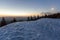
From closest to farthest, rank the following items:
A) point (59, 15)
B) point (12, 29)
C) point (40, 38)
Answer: point (40, 38) → point (12, 29) → point (59, 15)

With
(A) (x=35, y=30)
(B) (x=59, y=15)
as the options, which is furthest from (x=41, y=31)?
(B) (x=59, y=15)

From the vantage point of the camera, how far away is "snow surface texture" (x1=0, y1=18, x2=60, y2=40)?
464 centimetres

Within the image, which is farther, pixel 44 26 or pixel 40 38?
pixel 44 26

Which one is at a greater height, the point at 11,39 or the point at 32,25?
the point at 32,25

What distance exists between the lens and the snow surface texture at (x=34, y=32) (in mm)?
4637

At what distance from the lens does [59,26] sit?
5.53 m

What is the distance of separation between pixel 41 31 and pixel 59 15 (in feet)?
13.6

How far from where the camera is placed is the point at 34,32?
496cm

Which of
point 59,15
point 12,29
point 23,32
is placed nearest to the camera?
point 23,32

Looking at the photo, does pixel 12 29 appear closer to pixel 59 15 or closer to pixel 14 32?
pixel 14 32

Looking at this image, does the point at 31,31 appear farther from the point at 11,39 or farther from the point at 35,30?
the point at 11,39

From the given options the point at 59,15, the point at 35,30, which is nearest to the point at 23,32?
the point at 35,30

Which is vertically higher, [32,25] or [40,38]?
[32,25]

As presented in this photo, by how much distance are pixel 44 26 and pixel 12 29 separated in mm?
1480
